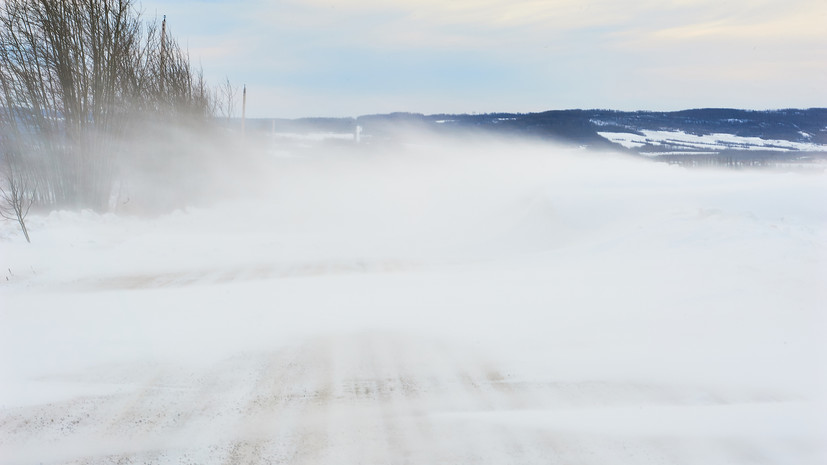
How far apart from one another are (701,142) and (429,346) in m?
48.6

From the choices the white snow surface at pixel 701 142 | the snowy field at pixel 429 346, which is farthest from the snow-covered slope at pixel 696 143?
the snowy field at pixel 429 346

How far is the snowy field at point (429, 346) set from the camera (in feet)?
13.2

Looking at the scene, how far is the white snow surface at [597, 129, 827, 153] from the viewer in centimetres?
3712

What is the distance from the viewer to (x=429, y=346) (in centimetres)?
609

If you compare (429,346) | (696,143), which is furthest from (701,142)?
(429,346)

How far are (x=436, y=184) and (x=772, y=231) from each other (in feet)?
78.6

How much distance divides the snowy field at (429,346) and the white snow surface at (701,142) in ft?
95.7

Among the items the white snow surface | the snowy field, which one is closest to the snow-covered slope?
the white snow surface

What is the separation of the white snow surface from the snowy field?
2917 centimetres

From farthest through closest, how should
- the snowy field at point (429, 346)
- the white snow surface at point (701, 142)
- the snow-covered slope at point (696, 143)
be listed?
the snow-covered slope at point (696, 143) < the white snow surface at point (701, 142) < the snowy field at point (429, 346)

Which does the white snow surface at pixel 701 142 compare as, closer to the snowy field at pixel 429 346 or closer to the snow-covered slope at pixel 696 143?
the snow-covered slope at pixel 696 143

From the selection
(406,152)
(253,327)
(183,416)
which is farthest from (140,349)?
(406,152)

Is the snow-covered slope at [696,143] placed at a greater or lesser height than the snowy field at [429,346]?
greater

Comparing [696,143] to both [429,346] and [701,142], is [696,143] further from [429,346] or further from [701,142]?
[429,346]
